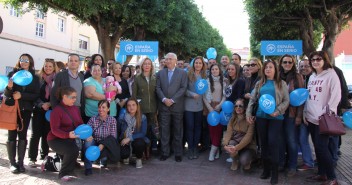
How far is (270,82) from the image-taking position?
16.5 ft

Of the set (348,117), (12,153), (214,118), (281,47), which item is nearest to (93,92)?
(12,153)

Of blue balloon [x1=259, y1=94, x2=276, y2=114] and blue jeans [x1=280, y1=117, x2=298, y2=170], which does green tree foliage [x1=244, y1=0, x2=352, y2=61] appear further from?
blue balloon [x1=259, y1=94, x2=276, y2=114]

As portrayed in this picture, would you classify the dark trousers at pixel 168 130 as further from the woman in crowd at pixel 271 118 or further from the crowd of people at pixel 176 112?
the woman in crowd at pixel 271 118

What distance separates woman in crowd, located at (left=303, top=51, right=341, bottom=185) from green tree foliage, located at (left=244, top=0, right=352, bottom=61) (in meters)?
7.12

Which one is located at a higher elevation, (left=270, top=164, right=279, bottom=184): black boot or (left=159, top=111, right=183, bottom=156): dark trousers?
(left=159, top=111, right=183, bottom=156): dark trousers

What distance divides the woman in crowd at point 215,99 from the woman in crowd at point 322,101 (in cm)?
184

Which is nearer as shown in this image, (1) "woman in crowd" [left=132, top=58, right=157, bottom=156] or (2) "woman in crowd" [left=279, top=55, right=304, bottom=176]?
(2) "woman in crowd" [left=279, top=55, right=304, bottom=176]

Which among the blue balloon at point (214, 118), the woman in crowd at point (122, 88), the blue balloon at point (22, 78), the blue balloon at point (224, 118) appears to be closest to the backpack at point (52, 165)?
the blue balloon at point (22, 78)

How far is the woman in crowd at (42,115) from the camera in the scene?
5582 mm

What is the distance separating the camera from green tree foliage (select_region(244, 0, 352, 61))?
1151 cm

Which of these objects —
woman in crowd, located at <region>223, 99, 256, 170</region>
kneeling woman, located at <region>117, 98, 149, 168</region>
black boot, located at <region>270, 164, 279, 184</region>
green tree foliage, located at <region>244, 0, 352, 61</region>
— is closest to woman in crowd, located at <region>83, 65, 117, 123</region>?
kneeling woman, located at <region>117, 98, 149, 168</region>

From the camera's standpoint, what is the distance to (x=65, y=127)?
16.1 feet

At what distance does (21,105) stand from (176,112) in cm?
275

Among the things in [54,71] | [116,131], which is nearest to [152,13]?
[54,71]
